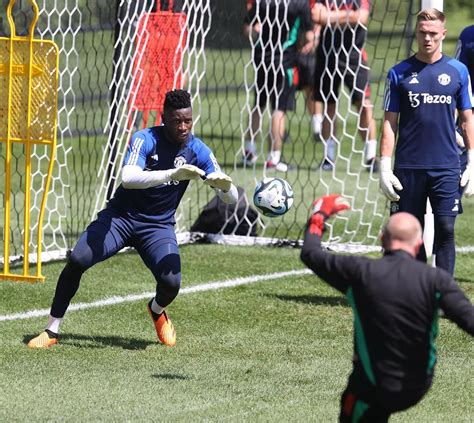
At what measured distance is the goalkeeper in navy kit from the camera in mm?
5145

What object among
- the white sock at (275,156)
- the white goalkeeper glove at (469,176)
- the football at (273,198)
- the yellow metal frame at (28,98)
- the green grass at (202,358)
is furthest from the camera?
the white sock at (275,156)

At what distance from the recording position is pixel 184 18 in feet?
39.1

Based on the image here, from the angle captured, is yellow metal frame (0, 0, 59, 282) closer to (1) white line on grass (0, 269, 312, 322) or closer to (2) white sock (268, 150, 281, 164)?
(1) white line on grass (0, 269, 312, 322)

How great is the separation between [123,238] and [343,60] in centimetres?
715

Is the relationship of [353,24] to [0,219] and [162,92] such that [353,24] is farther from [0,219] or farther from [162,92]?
[0,219]

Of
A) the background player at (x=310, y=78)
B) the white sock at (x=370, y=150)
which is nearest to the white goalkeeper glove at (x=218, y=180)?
the white sock at (x=370, y=150)

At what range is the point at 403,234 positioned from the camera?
5.19m

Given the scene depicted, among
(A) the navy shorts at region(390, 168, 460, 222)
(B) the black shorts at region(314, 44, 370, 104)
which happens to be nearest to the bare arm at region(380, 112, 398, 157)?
(A) the navy shorts at region(390, 168, 460, 222)

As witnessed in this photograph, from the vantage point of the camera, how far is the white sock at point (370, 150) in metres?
14.7

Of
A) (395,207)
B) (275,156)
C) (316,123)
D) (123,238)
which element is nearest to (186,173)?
→ (123,238)

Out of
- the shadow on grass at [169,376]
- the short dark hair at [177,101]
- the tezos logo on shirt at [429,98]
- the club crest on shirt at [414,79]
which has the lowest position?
the shadow on grass at [169,376]

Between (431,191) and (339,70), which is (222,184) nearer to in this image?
(431,191)

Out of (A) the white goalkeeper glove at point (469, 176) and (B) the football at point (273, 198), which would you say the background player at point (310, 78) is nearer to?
(A) the white goalkeeper glove at point (469, 176)

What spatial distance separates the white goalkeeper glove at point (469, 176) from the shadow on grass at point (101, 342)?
93.4 inches
